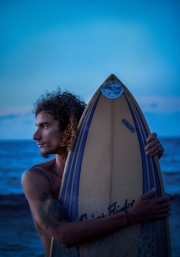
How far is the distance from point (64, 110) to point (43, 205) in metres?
0.56

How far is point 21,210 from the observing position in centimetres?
758

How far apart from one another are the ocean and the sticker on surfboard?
3207mm

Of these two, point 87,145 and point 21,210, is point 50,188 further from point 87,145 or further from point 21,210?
point 21,210

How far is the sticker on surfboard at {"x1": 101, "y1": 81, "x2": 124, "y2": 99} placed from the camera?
2.21 meters

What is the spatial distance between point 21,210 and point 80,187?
19.2ft

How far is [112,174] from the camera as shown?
2.06 metres

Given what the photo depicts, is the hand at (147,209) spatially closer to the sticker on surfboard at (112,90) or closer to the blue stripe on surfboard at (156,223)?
the blue stripe on surfboard at (156,223)

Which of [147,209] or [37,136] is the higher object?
[37,136]

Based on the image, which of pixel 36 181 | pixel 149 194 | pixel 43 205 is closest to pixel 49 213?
pixel 43 205

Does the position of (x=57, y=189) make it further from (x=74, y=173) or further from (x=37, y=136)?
(x=37, y=136)

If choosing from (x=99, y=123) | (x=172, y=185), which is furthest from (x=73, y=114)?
(x=172, y=185)

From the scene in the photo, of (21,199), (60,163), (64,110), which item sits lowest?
(60,163)

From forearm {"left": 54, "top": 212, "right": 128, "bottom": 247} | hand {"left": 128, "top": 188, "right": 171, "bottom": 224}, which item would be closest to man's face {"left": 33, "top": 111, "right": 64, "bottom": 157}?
forearm {"left": 54, "top": 212, "right": 128, "bottom": 247}

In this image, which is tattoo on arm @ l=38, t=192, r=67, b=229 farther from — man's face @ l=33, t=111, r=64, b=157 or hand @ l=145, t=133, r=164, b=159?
hand @ l=145, t=133, r=164, b=159
